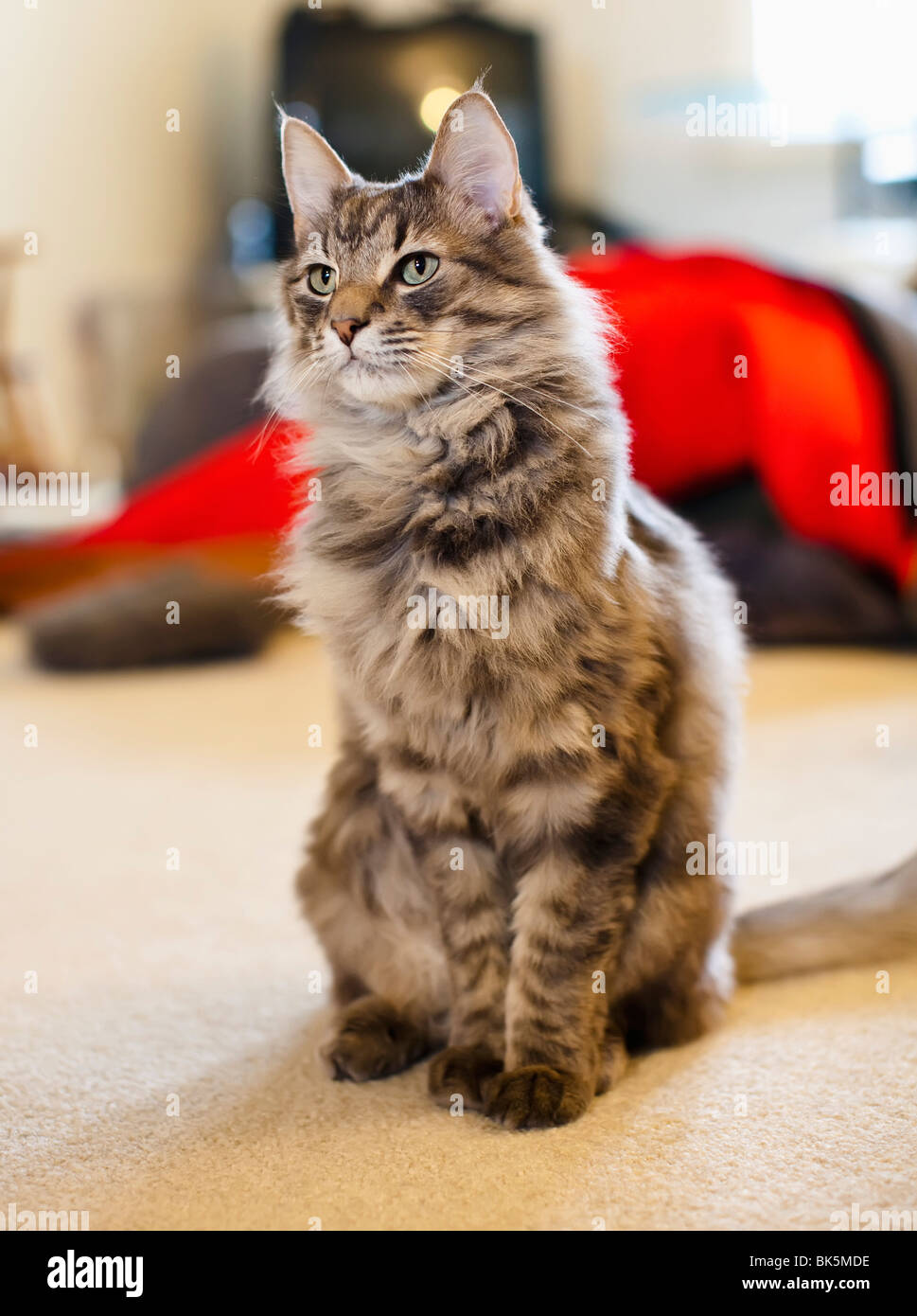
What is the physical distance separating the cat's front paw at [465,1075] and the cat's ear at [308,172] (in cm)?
91

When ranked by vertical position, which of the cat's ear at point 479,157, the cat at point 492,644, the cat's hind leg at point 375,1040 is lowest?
the cat's hind leg at point 375,1040

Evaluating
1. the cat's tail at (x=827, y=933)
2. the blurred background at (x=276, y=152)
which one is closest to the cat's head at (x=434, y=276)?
the cat's tail at (x=827, y=933)

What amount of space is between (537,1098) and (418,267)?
845 millimetres

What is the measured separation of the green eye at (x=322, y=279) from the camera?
1390 mm

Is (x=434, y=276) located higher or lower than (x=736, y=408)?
higher

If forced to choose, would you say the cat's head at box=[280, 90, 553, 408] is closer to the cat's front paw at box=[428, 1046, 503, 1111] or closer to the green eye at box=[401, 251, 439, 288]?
the green eye at box=[401, 251, 439, 288]

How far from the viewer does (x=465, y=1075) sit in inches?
53.4

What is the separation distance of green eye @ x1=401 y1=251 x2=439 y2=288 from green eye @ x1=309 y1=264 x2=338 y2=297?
92 millimetres

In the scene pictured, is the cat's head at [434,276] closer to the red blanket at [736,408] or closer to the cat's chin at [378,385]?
the cat's chin at [378,385]

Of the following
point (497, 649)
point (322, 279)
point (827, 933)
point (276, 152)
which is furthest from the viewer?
point (276, 152)

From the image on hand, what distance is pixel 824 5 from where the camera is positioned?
6.81m

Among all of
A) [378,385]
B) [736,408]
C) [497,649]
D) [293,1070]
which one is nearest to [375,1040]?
[293,1070]

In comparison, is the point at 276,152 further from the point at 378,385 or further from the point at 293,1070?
the point at 293,1070
